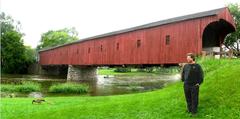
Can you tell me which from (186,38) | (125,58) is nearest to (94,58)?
(125,58)

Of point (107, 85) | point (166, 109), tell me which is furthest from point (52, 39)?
point (166, 109)

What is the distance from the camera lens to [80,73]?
53.8 metres

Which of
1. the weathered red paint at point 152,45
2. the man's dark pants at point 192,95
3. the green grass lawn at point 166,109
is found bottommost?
the green grass lawn at point 166,109

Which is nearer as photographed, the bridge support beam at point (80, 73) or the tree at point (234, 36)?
the tree at point (234, 36)

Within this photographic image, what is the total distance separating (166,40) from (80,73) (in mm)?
25593

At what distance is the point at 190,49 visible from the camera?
92.6 ft

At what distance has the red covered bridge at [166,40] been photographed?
27.7 m

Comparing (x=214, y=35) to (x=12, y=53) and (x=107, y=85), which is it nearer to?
(x=107, y=85)

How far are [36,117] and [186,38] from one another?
19281mm

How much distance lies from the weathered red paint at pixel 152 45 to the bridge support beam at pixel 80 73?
4.32 m

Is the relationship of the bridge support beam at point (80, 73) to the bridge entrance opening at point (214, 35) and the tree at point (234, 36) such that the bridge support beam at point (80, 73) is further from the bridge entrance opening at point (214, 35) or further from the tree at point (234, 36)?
the bridge entrance opening at point (214, 35)

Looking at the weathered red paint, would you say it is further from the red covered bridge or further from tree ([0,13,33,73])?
tree ([0,13,33,73])

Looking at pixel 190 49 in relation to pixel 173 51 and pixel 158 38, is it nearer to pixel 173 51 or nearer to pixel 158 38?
pixel 173 51

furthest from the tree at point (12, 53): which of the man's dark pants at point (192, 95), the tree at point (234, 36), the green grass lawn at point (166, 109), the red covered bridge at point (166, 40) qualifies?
the man's dark pants at point (192, 95)
